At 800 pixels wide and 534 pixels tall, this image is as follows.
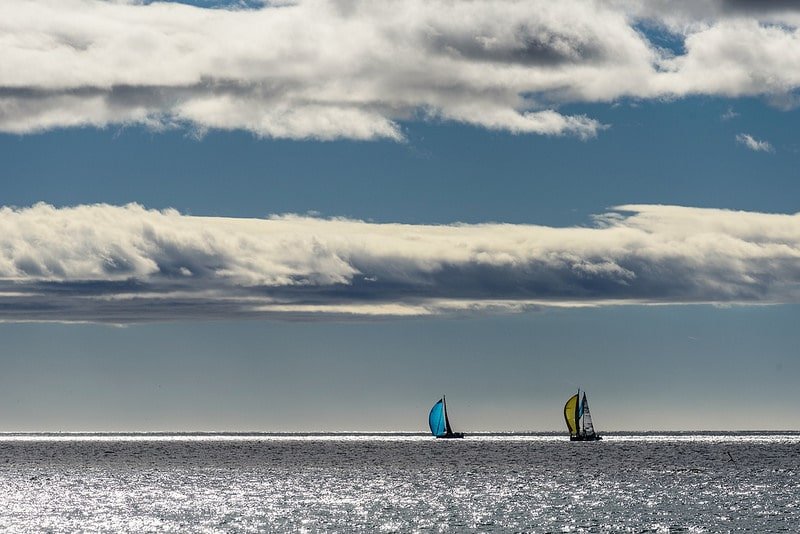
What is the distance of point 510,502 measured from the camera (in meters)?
124

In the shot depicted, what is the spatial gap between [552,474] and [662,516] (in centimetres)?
8144

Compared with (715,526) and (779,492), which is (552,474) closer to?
(779,492)

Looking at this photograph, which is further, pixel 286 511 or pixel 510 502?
pixel 510 502

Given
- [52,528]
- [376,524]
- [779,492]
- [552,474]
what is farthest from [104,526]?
[552,474]

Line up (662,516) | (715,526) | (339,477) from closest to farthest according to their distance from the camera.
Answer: (715,526) < (662,516) < (339,477)

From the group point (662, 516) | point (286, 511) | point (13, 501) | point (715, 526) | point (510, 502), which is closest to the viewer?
point (715, 526)

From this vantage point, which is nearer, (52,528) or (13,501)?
(52,528)

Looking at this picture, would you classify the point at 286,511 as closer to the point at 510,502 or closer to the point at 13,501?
the point at 510,502

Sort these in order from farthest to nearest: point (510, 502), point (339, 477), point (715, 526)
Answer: point (339, 477), point (510, 502), point (715, 526)

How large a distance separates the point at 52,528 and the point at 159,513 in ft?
50.1

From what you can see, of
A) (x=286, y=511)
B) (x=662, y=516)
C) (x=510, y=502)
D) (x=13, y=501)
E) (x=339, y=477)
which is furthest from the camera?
(x=339, y=477)

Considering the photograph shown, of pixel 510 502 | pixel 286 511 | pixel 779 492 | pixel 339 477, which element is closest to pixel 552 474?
pixel 339 477

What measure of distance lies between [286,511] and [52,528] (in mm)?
21925

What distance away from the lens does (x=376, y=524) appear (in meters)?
101
